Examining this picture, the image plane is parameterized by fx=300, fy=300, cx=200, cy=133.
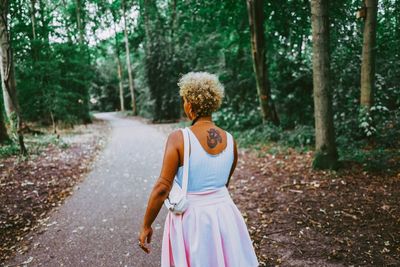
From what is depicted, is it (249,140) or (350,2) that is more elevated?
(350,2)

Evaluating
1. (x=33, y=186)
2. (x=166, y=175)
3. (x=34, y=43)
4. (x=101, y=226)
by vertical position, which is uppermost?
(x=34, y=43)

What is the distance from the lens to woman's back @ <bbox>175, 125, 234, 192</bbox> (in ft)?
6.82

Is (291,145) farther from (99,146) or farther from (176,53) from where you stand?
(176,53)

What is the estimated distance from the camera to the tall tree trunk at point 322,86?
19.7ft

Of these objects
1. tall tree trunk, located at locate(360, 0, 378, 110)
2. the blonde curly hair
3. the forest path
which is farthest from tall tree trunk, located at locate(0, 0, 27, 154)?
tall tree trunk, located at locate(360, 0, 378, 110)

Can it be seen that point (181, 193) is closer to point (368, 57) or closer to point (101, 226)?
point (101, 226)

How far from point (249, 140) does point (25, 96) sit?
11.9 meters

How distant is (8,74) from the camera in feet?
27.5

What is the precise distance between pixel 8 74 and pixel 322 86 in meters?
8.20

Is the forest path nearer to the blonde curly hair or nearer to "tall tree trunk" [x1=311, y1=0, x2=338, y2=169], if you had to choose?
the blonde curly hair

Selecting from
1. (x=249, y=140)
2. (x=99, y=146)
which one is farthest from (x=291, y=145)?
(x=99, y=146)

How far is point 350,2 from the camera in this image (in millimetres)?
9094

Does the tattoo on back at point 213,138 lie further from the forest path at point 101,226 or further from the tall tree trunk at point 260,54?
the tall tree trunk at point 260,54

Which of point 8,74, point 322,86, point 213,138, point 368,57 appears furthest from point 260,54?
point 213,138
